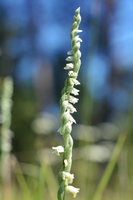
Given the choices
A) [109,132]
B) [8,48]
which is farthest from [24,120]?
[109,132]

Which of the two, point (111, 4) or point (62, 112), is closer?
point (62, 112)

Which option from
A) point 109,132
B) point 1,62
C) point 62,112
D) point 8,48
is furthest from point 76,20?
point 8,48

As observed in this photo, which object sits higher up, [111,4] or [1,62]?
[1,62]

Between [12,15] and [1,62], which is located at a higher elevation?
[12,15]

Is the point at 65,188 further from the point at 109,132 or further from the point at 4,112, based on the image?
the point at 109,132

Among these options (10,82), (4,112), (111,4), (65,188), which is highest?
(111,4)

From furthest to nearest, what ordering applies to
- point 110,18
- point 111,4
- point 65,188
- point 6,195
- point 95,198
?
point 110,18
point 111,4
point 6,195
point 95,198
point 65,188

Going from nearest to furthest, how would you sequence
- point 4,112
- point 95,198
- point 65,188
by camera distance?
point 65,188 < point 95,198 < point 4,112

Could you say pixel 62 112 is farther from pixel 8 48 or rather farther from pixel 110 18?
pixel 8 48

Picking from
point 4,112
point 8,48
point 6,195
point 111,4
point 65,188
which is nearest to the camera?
point 65,188
